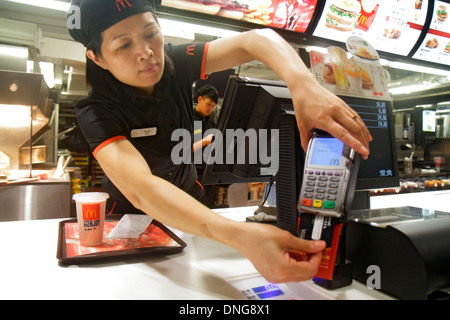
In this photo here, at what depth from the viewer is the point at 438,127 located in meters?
5.92

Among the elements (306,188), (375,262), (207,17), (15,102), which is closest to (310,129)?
(306,188)

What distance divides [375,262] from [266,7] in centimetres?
177

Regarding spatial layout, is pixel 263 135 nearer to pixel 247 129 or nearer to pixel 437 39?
pixel 247 129

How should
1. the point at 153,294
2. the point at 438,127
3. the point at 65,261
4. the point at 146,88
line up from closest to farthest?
1. the point at 153,294
2. the point at 65,261
3. the point at 146,88
4. the point at 438,127

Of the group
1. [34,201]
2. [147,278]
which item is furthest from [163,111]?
[34,201]

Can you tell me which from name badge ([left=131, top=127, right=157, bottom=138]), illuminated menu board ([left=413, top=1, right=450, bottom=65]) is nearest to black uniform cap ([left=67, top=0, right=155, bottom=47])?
name badge ([left=131, top=127, right=157, bottom=138])

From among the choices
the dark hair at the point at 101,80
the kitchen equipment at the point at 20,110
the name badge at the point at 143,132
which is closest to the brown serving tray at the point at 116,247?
the name badge at the point at 143,132

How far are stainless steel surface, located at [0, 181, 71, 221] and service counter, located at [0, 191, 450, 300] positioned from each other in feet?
5.27

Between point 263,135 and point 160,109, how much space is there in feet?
1.59

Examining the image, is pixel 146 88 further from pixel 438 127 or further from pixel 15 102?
pixel 438 127

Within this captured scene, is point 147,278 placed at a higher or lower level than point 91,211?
lower

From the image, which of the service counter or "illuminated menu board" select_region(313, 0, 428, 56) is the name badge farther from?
"illuminated menu board" select_region(313, 0, 428, 56)

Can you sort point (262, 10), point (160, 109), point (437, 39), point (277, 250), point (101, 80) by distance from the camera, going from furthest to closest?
point (437, 39), point (262, 10), point (160, 109), point (101, 80), point (277, 250)

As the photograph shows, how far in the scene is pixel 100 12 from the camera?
100 cm
